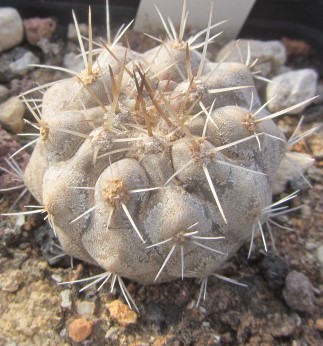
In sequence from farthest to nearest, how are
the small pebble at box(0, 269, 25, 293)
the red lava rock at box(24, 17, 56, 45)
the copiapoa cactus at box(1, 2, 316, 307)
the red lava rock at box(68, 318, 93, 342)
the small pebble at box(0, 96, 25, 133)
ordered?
the red lava rock at box(24, 17, 56, 45)
the small pebble at box(0, 96, 25, 133)
the small pebble at box(0, 269, 25, 293)
the red lava rock at box(68, 318, 93, 342)
the copiapoa cactus at box(1, 2, 316, 307)

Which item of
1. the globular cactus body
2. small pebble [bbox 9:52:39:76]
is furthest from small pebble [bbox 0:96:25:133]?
Answer: the globular cactus body

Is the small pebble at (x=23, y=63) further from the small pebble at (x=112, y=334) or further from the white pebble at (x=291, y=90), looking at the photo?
the small pebble at (x=112, y=334)

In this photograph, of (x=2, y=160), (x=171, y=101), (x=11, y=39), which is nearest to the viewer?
(x=171, y=101)

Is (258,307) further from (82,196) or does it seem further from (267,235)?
(82,196)

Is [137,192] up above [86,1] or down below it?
above

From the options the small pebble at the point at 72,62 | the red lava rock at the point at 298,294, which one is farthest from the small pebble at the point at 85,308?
the small pebble at the point at 72,62

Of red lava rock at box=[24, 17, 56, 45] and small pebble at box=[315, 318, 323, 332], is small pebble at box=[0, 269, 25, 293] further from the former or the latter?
red lava rock at box=[24, 17, 56, 45]

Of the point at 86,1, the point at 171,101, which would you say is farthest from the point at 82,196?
the point at 86,1
